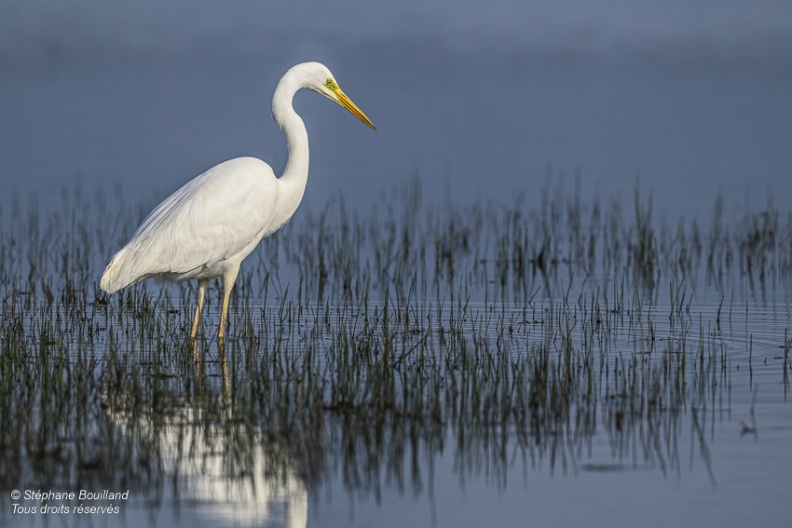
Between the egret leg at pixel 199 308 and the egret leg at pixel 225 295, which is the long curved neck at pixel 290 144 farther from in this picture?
the egret leg at pixel 199 308

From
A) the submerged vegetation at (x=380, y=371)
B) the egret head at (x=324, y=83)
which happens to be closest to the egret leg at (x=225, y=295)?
the submerged vegetation at (x=380, y=371)

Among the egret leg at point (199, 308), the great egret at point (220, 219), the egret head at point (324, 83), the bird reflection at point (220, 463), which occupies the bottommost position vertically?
the bird reflection at point (220, 463)

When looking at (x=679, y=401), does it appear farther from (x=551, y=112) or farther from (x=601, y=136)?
(x=551, y=112)

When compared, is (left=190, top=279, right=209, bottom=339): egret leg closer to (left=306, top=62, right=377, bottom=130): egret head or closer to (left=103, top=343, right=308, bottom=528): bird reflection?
(left=306, top=62, right=377, bottom=130): egret head

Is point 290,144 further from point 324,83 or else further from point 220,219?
point 220,219

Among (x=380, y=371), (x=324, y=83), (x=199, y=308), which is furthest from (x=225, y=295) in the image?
(x=380, y=371)

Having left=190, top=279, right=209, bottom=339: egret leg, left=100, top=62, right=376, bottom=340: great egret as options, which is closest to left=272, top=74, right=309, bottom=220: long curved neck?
left=100, top=62, right=376, bottom=340: great egret

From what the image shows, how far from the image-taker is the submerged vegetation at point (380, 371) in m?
6.21

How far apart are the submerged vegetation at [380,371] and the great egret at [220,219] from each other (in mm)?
336

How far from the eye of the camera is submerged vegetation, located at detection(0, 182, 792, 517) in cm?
621

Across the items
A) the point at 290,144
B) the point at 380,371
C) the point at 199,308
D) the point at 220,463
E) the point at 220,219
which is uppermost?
the point at 290,144

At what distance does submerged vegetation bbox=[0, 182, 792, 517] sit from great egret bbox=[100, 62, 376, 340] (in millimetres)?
336

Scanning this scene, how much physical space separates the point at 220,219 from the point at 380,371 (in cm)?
272

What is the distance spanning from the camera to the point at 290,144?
10.6m
